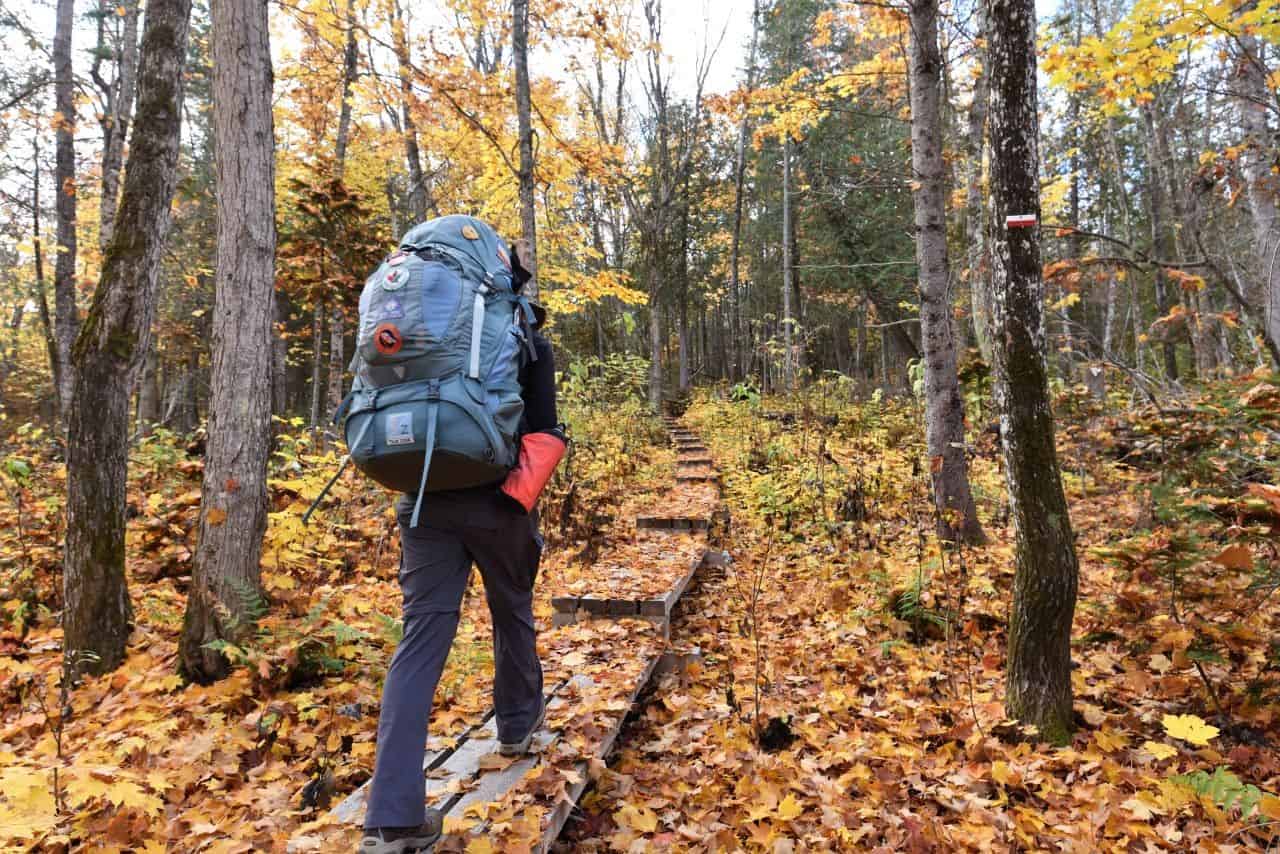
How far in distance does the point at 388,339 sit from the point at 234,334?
7.43ft

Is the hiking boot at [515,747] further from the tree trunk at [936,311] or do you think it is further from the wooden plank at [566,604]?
the tree trunk at [936,311]

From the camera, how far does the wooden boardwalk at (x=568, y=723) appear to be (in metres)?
2.36

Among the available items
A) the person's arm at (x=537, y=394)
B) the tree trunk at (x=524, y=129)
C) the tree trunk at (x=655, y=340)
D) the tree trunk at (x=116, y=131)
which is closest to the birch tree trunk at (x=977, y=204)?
the tree trunk at (x=524, y=129)

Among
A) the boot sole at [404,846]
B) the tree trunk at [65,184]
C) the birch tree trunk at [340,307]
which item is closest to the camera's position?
the boot sole at [404,846]

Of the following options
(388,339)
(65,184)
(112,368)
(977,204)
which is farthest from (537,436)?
(65,184)

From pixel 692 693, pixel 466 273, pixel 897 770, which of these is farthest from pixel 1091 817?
pixel 466 273

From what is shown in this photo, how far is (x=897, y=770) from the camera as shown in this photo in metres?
3.01

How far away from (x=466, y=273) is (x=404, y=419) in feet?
2.01

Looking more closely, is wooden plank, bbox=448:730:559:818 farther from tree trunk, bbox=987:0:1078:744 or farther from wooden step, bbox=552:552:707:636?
tree trunk, bbox=987:0:1078:744

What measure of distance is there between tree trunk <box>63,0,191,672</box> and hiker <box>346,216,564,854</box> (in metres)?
2.82

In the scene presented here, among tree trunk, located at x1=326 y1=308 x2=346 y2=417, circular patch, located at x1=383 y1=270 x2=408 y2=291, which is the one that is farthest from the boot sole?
tree trunk, located at x1=326 y1=308 x2=346 y2=417

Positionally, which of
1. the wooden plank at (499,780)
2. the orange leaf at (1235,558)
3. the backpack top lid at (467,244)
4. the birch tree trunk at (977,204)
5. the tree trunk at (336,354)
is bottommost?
the wooden plank at (499,780)

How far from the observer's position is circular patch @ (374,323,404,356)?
7.05 ft

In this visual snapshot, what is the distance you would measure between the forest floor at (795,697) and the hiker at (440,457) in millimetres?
743
